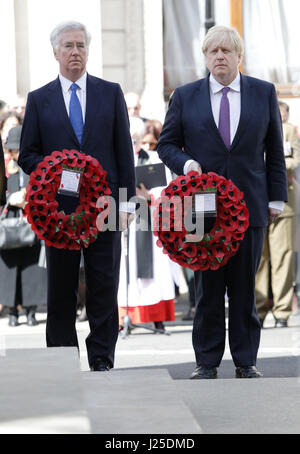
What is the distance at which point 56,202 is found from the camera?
6254 mm

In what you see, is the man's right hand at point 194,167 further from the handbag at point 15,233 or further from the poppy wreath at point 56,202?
the handbag at point 15,233

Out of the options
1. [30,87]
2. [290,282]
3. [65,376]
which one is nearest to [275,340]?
[290,282]

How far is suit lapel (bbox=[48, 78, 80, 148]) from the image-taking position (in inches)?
249

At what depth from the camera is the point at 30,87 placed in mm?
14258

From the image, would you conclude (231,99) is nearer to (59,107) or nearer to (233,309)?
(59,107)

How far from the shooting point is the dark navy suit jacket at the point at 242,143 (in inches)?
246

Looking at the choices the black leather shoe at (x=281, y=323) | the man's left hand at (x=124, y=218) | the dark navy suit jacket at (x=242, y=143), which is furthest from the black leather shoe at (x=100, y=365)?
the black leather shoe at (x=281, y=323)

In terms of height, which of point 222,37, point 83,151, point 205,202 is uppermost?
point 222,37

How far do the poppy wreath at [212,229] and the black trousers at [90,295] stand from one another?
413 mm

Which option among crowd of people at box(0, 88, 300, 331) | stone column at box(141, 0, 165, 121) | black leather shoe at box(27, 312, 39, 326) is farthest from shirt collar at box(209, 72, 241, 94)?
stone column at box(141, 0, 165, 121)

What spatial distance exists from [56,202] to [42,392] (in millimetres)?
2416

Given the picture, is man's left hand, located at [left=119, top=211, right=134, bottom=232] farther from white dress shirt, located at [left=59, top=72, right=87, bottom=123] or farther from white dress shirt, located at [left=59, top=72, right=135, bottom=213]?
white dress shirt, located at [left=59, top=72, right=87, bottom=123]

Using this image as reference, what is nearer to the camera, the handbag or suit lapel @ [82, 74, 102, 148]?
suit lapel @ [82, 74, 102, 148]

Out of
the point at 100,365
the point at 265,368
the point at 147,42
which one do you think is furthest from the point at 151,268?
the point at 147,42
